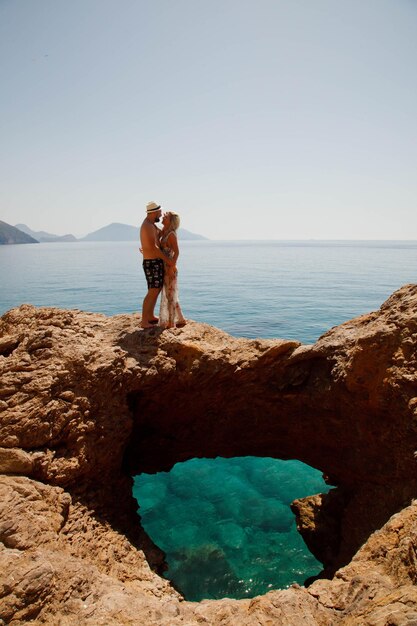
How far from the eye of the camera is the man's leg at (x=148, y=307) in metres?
6.74

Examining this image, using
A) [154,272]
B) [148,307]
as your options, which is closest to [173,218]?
[154,272]

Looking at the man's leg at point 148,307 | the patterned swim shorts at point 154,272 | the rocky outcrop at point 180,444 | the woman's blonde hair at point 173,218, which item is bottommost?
the rocky outcrop at point 180,444

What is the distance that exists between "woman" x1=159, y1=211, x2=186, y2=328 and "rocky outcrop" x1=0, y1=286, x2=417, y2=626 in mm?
345

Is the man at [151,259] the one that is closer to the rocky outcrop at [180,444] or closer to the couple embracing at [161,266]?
the couple embracing at [161,266]

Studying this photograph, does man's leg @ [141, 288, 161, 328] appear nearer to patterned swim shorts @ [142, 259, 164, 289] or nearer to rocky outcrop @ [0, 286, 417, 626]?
patterned swim shorts @ [142, 259, 164, 289]

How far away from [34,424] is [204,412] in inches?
134

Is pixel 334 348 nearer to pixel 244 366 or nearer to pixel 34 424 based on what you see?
pixel 244 366

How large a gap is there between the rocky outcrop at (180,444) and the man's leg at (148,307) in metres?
0.22

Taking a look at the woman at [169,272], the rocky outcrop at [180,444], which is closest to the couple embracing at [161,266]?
the woman at [169,272]

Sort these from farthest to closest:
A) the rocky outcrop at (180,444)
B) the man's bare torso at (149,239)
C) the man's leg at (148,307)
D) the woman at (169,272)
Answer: the woman at (169,272), the man's leg at (148,307), the man's bare torso at (149,239), the rocky outcrop at (180,444)

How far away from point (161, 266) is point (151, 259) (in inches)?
Result: 9.1

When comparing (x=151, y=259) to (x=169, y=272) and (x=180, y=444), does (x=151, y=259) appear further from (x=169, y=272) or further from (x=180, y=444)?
(x=180, y=444)

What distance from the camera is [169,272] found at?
6.93 metres

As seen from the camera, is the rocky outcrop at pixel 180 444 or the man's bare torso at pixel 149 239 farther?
the man's bare torso at pixel 149 239
